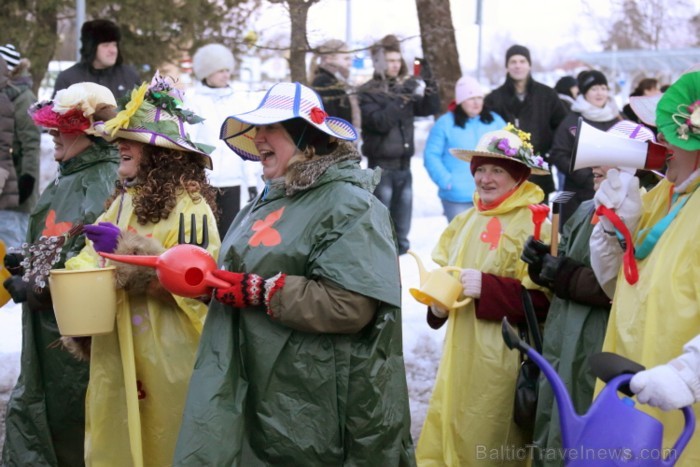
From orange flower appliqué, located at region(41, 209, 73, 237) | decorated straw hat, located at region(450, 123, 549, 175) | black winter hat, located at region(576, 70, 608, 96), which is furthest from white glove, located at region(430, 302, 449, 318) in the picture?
black winter hat, located at region(576, 70, 608, 96)

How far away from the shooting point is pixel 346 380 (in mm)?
4074

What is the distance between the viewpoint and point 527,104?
1026 cm

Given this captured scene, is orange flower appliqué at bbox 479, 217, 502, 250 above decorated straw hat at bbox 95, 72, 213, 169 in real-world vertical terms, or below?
below

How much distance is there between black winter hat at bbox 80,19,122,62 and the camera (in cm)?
855

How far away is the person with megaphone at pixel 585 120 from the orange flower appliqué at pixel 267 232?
510cm

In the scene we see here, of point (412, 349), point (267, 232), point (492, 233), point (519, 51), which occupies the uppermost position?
point (519, 51)

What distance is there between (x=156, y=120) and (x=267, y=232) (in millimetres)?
1172

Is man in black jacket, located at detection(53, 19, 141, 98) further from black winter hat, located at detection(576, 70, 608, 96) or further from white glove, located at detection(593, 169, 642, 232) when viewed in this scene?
white glove, located at detection(593, 169, 642, 232)

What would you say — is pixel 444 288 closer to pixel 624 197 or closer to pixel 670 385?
pixel 624 197

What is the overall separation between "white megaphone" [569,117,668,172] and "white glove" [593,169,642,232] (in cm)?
7

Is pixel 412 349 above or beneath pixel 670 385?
beneath

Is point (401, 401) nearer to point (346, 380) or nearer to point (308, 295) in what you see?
point (346, 380)

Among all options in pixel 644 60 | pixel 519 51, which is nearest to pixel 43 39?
pixel 519 51

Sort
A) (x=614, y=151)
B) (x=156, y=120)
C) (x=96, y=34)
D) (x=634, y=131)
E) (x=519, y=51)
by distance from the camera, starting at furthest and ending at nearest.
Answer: (x=519, y=51)
(x=96, y=34)
(x=156, y=120)
(x=634, y=131)
(x=614, y=151)
